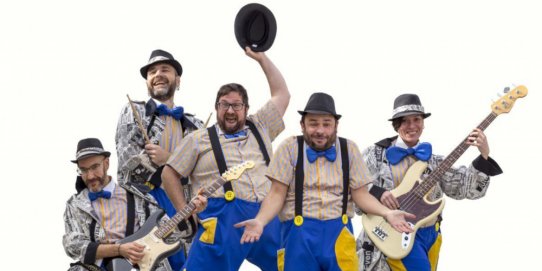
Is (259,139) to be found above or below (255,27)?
below

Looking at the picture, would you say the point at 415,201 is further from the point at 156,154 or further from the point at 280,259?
the point at 156,154

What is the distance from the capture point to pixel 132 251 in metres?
7.34

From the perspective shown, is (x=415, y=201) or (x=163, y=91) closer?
(x=415, y=201)

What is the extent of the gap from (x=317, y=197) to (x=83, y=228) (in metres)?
1.92

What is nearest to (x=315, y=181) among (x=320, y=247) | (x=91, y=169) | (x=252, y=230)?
(x=320, y=247)

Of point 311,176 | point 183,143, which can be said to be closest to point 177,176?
point 183,143

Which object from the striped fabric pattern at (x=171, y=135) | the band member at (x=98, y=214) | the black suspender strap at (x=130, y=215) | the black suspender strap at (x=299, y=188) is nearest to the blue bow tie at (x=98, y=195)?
the band member at (x=98, y=214)

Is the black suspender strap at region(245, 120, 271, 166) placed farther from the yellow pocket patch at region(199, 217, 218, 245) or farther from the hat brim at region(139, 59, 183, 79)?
the hat brim at region(139, 59, 183, 79)

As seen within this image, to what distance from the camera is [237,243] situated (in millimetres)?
7227

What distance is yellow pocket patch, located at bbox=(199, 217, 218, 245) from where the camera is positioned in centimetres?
721

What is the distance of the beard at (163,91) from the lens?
27.0 ft

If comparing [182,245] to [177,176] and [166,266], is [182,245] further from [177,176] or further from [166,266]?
[177,176]

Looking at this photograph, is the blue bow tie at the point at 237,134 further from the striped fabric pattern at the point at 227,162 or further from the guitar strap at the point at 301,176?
the guitar strap at the point at 301,176

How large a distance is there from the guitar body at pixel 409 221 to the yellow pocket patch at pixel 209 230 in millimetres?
1277
